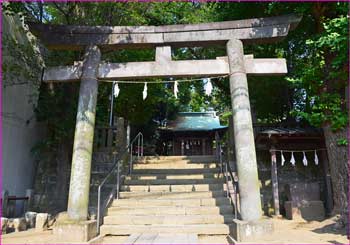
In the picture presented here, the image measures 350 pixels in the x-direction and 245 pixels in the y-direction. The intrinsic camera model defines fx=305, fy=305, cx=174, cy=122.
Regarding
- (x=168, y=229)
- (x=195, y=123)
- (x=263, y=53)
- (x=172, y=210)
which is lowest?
(x=168, y=229)

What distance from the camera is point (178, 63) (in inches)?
288

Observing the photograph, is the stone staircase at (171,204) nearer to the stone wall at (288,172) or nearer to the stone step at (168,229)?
the stone step at (168,229)

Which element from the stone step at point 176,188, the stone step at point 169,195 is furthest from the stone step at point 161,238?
the stone step at point 176,188

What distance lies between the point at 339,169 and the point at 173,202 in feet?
14.3

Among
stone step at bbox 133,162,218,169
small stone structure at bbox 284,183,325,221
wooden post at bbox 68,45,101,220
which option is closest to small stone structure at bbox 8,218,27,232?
wooden post at bbox 68,45,101,220

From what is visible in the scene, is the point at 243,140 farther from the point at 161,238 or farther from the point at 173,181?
the point at 173,181

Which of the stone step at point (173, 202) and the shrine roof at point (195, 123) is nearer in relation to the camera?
the stone step at point (173, 202)

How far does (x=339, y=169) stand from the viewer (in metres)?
7.60

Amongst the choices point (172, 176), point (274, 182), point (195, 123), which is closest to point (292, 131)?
point (274, 182)

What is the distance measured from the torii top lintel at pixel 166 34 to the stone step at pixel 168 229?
4406mm

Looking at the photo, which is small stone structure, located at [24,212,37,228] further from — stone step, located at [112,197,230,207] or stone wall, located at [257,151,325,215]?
stone wall, located at [257,151,325,215]

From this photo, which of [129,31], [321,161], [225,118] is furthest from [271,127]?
[225,118]

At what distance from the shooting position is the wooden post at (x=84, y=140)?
21.7 feet

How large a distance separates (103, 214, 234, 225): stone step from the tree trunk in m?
2.67
